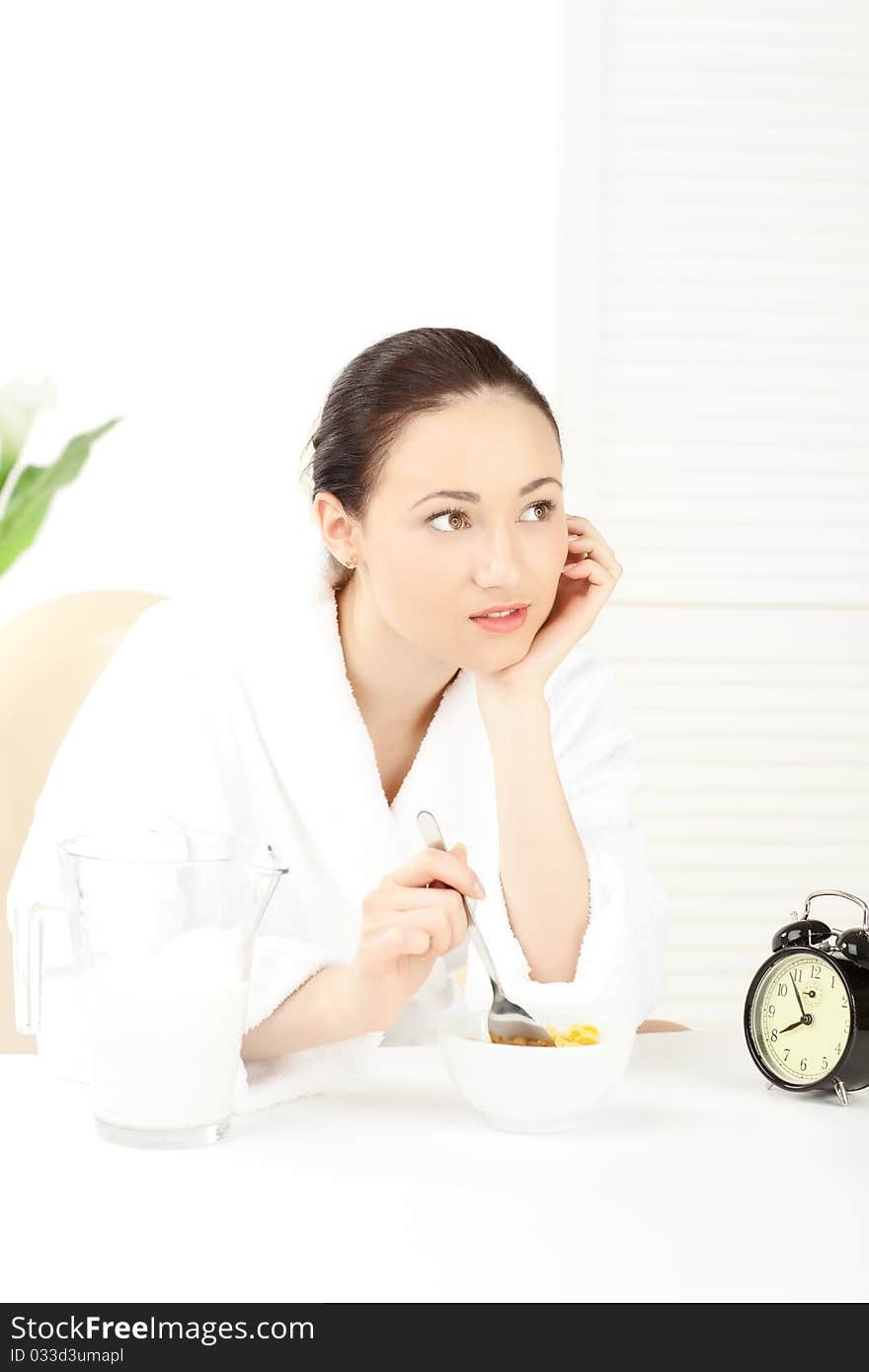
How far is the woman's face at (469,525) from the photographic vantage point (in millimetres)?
1372

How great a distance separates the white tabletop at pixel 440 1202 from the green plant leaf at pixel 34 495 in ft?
5.13

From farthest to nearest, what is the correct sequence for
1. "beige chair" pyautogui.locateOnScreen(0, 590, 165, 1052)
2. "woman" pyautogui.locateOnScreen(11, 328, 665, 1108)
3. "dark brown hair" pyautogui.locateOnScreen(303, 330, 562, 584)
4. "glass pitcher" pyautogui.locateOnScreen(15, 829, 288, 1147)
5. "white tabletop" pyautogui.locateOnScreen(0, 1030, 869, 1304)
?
"beige chair" pyautogui.locateOnScreen(0, 590, 165, 1052)
"dark brown hair" pyautogui.locateOnScreen(303, 330, 562, 584)
"woman" pyautogui.locateOnScreen(11, 328, 665, 1108)
"glass pitcher" pyautogui.locateOnScreen(15, 829, 288, 1147)
"white tabletop" pyautogui.locateOnScreen(0, 1030, 869, 1304)

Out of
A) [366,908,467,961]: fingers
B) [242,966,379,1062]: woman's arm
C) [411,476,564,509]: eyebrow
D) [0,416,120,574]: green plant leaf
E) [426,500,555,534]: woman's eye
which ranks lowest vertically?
[242,966,379,1062]: woman's arm

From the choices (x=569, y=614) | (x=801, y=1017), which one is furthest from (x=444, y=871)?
(x=569, y=614)

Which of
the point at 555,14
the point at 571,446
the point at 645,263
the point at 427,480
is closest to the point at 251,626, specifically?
the point at 427,480

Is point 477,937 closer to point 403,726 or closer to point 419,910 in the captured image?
point 419,910

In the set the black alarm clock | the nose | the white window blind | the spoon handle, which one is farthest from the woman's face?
the white window blind

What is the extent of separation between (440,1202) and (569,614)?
80 centimetres

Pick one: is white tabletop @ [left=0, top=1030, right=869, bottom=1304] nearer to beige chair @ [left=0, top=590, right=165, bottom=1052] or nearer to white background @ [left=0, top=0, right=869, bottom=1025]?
beige chair @ [left=0, top=590, right=165, bottom=1052]

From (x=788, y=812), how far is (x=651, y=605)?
1.59ft

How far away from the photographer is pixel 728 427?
2.81m

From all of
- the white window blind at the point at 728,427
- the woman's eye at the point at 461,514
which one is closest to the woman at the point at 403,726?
the woman's eye at the point at 461,514

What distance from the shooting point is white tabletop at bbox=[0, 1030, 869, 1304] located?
78 cm
